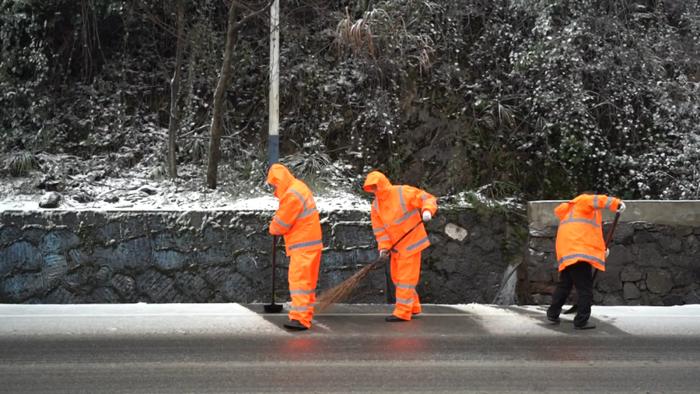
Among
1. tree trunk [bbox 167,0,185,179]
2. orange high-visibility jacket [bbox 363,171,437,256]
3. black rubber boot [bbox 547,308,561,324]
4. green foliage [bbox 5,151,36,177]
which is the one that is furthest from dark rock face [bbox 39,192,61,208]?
black rubber boot [bbox 547,308,561,324]

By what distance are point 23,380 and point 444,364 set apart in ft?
10.6

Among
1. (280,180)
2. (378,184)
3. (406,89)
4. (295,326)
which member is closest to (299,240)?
(280,180)

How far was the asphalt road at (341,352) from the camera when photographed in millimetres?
5594

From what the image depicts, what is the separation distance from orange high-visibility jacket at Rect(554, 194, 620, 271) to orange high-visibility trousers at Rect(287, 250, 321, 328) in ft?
8.48

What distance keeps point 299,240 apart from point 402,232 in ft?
A: 3.79

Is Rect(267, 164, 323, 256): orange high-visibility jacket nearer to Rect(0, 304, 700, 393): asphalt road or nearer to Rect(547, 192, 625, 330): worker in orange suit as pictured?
Rect(0, 304, 700, 393): asphalt road

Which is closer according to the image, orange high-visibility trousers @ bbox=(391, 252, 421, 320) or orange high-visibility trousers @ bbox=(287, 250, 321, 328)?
orange high-visibility trousers @ bbox=(287, 250, 321, 328)

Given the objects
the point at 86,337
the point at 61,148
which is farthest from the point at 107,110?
the point at 86,337

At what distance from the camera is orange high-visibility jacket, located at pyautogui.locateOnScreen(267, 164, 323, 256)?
7621mm

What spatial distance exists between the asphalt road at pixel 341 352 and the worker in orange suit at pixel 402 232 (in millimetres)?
316

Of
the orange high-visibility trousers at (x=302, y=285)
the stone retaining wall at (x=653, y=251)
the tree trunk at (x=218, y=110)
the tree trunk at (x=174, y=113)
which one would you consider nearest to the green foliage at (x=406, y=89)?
the tree trunk at (x=174, y=113)

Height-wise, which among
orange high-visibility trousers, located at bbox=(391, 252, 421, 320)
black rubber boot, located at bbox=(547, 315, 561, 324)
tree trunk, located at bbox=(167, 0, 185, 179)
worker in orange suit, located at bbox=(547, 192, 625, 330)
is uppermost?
tree trunk, located at bbox=(167, 0, 185, 179)

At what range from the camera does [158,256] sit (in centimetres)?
987

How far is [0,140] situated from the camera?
12.8 m
